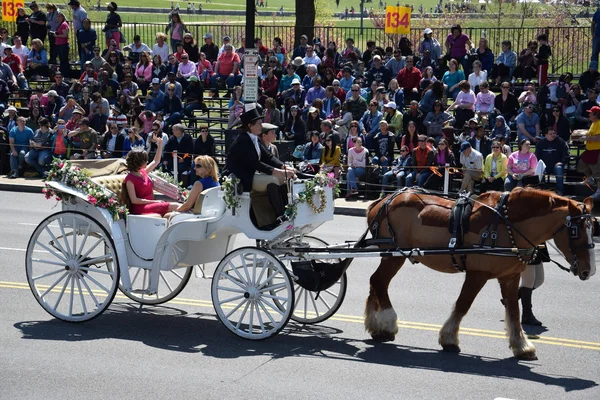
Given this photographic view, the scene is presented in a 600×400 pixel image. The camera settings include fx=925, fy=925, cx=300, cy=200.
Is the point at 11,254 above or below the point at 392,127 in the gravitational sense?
below

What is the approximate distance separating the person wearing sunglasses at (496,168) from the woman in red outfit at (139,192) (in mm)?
9387

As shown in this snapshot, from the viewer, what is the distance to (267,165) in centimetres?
995

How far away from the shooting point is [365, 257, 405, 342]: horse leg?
9.70m

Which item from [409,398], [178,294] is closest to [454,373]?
[409,398]

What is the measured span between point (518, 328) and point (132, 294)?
4731 mm

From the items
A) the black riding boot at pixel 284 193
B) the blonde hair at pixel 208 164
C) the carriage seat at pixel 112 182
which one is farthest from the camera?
the carriage seat at pixel 112 182

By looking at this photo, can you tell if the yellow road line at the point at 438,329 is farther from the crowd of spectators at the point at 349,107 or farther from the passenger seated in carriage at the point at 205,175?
the crowd of spectators at the point at 349,107

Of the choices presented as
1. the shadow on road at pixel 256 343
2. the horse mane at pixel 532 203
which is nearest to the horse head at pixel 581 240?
the horse mane at pixel 532 203

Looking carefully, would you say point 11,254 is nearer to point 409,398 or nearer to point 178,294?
point 178,294

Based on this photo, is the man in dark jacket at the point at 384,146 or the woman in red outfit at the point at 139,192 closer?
the woman in red outfit at the point at 139,192

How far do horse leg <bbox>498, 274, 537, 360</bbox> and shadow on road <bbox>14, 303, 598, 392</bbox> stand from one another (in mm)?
128

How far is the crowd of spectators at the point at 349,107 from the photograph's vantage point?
19328 mm

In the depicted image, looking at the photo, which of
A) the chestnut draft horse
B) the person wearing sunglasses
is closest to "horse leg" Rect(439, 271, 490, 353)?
the chestnut draft horse

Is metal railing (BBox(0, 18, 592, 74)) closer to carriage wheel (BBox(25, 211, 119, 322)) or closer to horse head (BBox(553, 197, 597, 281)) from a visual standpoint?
horse head (BBox(553, 197, 597, 281))
